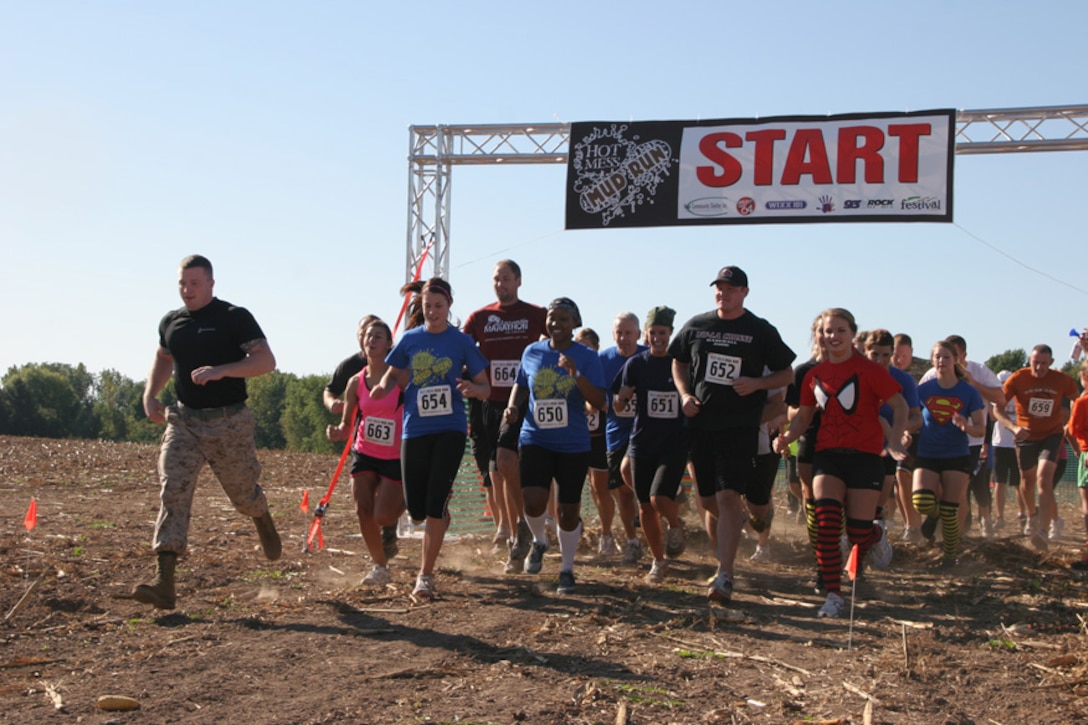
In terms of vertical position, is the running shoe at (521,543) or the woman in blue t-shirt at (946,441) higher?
the woman in blue t-shirt at (946,441)

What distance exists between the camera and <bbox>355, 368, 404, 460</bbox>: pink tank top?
7719mm

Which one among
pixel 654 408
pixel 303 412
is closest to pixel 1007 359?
pixel 303 412

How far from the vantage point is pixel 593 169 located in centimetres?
1464

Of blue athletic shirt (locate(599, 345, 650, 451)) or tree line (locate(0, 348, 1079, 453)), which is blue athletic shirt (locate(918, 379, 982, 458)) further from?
tree line (locate(0, 348, 1079, 453))

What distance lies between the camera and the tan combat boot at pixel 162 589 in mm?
6395

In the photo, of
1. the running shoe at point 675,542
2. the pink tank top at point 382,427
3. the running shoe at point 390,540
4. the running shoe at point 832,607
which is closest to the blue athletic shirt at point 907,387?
the running shoe at point 675,542

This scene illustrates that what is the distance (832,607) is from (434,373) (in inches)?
117

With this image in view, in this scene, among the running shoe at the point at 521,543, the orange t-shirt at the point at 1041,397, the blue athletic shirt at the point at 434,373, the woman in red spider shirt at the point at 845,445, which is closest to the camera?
the woman in red spider shirt at the point at 845,445

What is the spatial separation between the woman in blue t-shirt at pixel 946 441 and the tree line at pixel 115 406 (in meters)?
59.5

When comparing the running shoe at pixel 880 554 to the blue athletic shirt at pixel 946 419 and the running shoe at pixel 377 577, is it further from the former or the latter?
the running shoe at pixel 377 577

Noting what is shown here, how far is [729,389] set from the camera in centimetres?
725

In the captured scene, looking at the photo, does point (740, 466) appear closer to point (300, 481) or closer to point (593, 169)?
point (593, 169)

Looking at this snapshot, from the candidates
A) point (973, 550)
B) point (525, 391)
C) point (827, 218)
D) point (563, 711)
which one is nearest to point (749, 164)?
point (827, 218)

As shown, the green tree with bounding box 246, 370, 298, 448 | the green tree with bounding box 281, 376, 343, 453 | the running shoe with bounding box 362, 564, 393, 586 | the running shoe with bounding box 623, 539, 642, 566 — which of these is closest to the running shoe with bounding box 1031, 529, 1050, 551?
the running shoe with bounding box 623, 539, 642, 566
